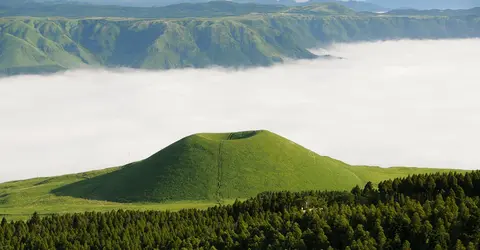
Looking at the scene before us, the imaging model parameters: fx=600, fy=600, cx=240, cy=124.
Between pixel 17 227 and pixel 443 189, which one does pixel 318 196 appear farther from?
pixel 17 227

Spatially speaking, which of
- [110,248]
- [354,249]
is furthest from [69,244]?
[354,249]

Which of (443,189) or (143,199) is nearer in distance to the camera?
(443,189)

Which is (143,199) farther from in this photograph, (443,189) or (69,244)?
(443,189)

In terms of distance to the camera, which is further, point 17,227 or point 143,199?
point 143,199

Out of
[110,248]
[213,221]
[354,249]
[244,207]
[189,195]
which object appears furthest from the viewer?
[189,195]

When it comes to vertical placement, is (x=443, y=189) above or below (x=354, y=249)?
above

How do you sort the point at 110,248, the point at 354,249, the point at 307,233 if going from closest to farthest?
1. the point at 354,249
2. the point at 307,233
3. the point at 110,248
